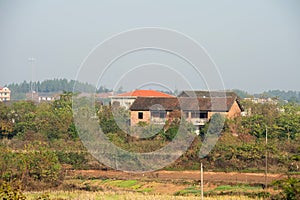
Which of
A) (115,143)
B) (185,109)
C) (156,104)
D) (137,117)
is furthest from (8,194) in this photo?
(156,104)

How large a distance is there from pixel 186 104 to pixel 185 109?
1.94ft

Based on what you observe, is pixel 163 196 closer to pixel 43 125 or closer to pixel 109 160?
pixel 109 160

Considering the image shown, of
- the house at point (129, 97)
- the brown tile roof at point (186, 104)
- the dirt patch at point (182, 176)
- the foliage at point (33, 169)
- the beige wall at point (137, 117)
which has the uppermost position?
the house at point (129, 97)

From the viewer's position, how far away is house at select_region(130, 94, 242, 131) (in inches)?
938

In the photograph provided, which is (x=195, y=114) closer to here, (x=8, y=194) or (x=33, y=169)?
(x=33, y=169)

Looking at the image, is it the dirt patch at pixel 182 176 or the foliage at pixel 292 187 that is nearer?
the foliage at pixel 292 187

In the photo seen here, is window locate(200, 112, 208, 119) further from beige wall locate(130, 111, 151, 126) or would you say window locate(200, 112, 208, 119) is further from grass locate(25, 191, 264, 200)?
grass locate(25, 191, 264, 200)

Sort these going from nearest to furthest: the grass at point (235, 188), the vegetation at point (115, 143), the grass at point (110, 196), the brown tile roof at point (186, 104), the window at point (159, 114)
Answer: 1. the grass at point (110, 196)
2. the grass at point (235, 188)
3. the vegetation at point (115, 143)
4. the brown tile roof at point (186, 104)
5. the window at point (159, 114)

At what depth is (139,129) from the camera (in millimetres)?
22781

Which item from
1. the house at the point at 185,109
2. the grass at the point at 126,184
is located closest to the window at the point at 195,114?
the house at the point at 185,109

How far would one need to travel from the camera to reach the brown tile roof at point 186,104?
24109 millimetres

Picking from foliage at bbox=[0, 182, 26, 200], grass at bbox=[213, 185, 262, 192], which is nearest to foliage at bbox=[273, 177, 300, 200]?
foliage at bbox=[0, 182, 26, 200]

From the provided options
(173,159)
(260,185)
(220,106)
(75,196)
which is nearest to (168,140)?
(173,159)

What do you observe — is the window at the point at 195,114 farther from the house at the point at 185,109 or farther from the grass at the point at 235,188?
the grass at the point at 235,188
